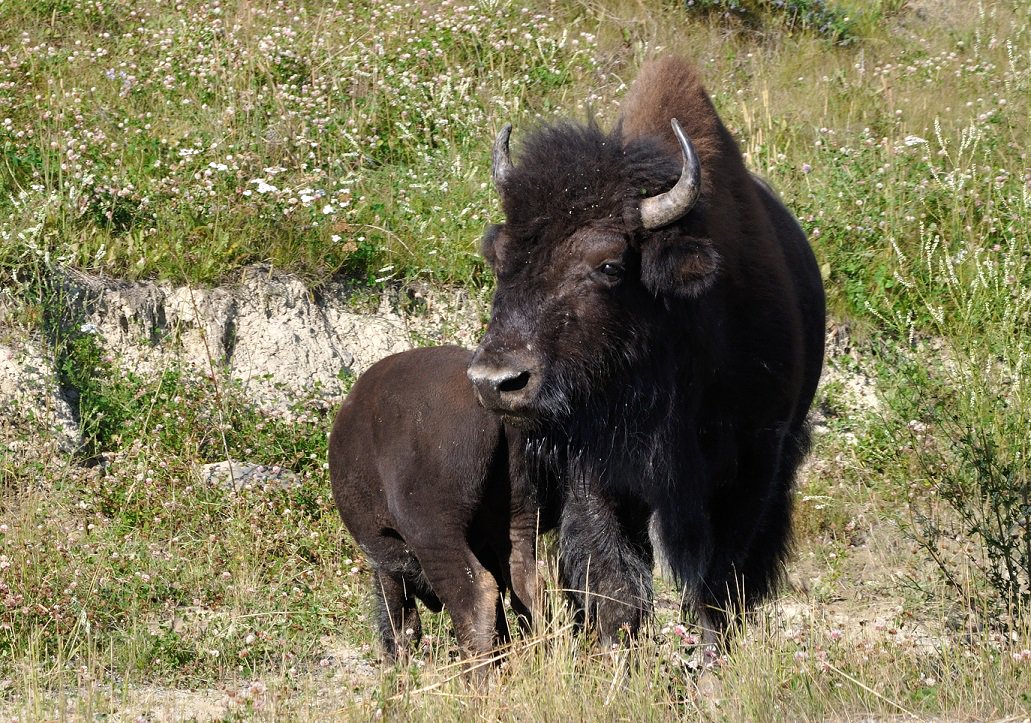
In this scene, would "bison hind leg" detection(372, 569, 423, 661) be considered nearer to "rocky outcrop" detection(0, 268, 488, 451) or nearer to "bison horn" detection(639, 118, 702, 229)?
"bison horn" detection(639, 118, 702, 229)

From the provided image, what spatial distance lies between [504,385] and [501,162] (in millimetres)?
1122

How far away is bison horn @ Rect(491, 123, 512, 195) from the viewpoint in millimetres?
5176

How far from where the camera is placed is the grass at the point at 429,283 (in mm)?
4938

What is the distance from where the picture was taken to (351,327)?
8.88m

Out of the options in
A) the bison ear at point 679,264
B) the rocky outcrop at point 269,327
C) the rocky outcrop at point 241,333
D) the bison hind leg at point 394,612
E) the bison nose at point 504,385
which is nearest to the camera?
the bison nose at point 504,385

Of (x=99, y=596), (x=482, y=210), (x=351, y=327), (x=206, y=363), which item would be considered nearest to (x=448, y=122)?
(x=482, y=210)

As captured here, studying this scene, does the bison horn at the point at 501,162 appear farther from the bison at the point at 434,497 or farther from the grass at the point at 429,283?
the bison at the point at 434,497

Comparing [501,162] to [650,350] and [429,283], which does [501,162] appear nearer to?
[650,350]

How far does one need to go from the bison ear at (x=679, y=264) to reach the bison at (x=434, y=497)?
86cm

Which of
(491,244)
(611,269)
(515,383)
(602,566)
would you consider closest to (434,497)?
(515,383)

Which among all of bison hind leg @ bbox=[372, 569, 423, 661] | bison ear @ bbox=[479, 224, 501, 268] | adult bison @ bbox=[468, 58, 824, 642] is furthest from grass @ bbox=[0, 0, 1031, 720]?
bison ear @ bbox=[479, 224, 501, 268]

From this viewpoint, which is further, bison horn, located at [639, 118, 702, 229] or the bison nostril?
bison horn, located at [639, 118, 702, 229]

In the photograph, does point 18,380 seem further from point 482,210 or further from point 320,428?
point 482,210

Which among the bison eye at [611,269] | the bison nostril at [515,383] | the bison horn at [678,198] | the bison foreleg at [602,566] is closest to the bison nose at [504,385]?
the bison nostril at [515,383]
